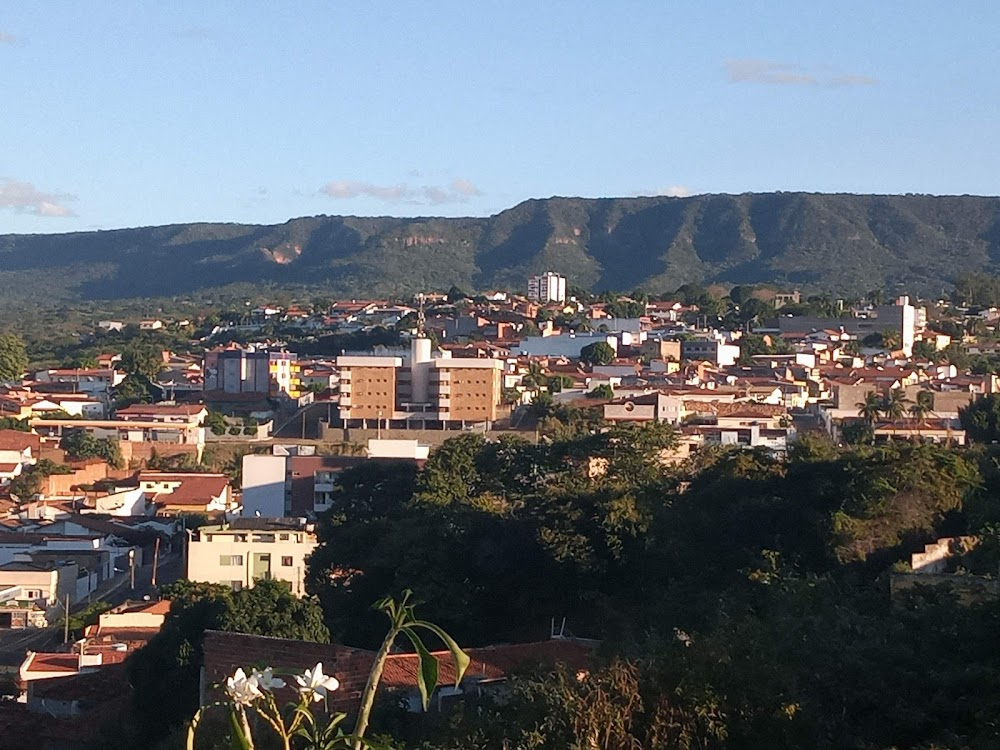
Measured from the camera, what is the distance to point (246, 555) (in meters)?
24.7

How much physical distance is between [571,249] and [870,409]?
369ft

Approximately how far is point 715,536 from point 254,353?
36.3 metres

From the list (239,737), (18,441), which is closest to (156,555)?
(18,441)

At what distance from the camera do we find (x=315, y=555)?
20.6m

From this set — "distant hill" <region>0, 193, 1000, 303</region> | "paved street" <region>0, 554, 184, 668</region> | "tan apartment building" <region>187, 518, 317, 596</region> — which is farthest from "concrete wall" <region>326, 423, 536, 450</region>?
"distant hill" <region>0, 193, 1000, 303</region>

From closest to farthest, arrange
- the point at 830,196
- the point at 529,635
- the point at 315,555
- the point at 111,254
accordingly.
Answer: the point at 529,635, the point at 315,555, the point at 830,196, the point at 111,254

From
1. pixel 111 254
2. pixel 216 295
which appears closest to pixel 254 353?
pixel 216 295

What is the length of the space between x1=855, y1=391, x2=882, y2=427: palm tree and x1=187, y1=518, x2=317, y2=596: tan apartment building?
53.3ft

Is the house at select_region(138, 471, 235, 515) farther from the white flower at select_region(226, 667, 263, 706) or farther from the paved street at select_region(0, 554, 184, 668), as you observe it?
the white flower at select_region(226, 667, 263, 706)

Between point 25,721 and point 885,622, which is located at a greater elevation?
point 885,622

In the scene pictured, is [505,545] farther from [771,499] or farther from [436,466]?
[436,466]

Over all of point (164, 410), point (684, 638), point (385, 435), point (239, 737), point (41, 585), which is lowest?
point (41, 585)

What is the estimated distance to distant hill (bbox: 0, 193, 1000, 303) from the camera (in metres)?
138

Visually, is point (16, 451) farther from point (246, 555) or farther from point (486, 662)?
point (486, 662)
